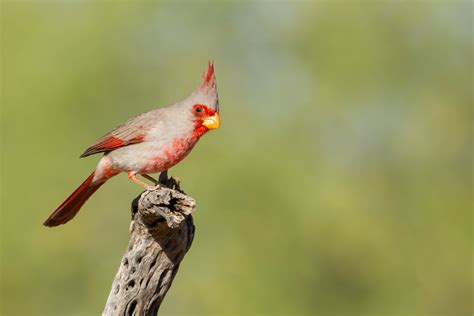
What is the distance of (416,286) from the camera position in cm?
1666

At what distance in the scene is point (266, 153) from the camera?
1633 cm

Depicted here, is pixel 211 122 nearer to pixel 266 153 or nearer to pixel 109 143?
pixel 109 143

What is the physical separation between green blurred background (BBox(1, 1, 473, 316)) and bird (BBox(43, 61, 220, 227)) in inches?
336

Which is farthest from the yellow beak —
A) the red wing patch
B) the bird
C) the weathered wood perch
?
the weathered wood perch

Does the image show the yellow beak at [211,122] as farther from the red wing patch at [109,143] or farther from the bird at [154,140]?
the red wing patch at [109,143]

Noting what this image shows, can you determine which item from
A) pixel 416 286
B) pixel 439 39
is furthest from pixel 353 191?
pixel 439 39

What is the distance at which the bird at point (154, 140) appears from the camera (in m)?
5.78

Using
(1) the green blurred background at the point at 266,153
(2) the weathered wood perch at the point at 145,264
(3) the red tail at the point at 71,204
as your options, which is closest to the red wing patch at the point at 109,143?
(3) the red tail at the point at 71,204

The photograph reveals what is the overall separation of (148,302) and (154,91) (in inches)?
444

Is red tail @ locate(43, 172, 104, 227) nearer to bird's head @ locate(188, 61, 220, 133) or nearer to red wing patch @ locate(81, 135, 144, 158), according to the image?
red wing patch @ locate(81, 135, 144, 158)

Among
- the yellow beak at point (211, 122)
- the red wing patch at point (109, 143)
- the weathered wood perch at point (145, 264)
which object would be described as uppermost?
the yellow beak at point (211, 122)

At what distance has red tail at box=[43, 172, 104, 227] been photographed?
601 cm

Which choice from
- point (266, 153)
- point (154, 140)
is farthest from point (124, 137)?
point (266, 153)

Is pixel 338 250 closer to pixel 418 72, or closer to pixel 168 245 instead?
pixel 418 72
